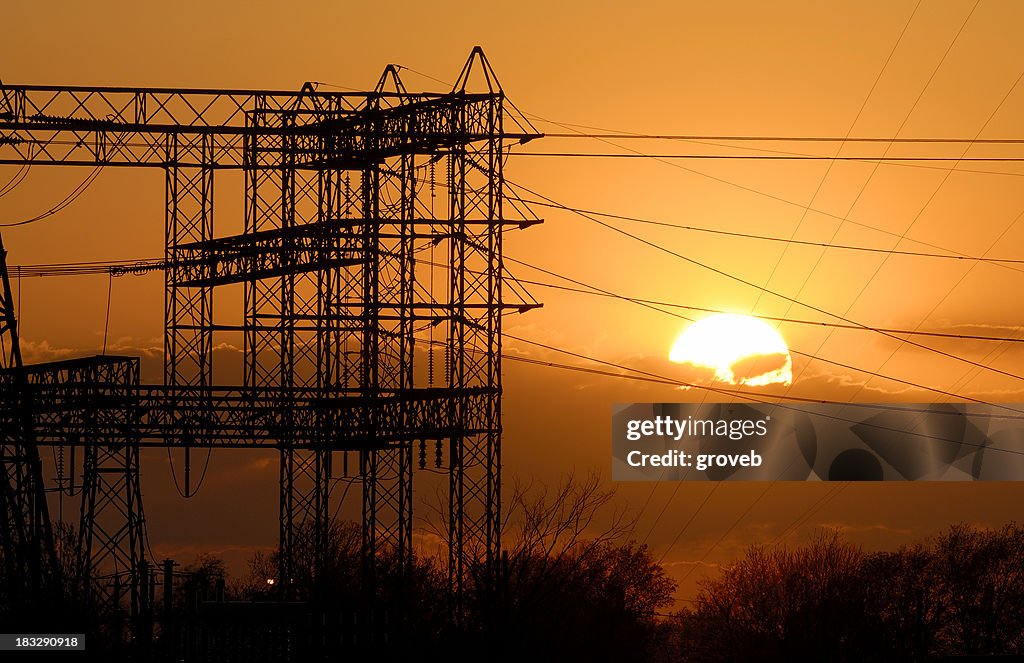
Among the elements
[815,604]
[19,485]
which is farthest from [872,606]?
[19,485]

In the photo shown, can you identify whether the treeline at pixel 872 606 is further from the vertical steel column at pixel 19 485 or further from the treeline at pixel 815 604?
the vertical steel column at pixel 19 485

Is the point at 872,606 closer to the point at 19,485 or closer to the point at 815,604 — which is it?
the point at 815,604

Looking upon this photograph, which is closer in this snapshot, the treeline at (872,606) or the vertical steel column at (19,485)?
the vertical steel column at (19,485)

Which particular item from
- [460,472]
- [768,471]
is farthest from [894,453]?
[460,472]

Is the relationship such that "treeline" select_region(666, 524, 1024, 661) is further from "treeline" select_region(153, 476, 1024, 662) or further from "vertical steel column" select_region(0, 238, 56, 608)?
"vertical steel column" select_region(0, 238, 56, 608)

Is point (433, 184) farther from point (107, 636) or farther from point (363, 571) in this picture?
point (107, 636)

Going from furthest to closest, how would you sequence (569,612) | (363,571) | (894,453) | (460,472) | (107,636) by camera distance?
(569,612) < (894,453) < (107,636) < (363,571) < (460,472)

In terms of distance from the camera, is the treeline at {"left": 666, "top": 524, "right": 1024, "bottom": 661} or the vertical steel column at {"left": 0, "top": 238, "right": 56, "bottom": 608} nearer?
the vertical steel column at {"left": 0, "top": 238, "right": 56, "bottom": 608}

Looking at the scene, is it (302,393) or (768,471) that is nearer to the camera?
(302,393)

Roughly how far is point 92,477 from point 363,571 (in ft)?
22.8

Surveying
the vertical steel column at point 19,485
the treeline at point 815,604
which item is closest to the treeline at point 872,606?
the treeline at point 815,604

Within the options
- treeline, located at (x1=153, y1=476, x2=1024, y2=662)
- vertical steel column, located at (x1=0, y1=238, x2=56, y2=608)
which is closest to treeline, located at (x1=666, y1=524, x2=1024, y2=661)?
treeline, located at (x1=153, y1=476, x2=1024, y2=662)

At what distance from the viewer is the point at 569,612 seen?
5116 cm

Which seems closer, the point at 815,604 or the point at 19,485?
the point at 19,485
